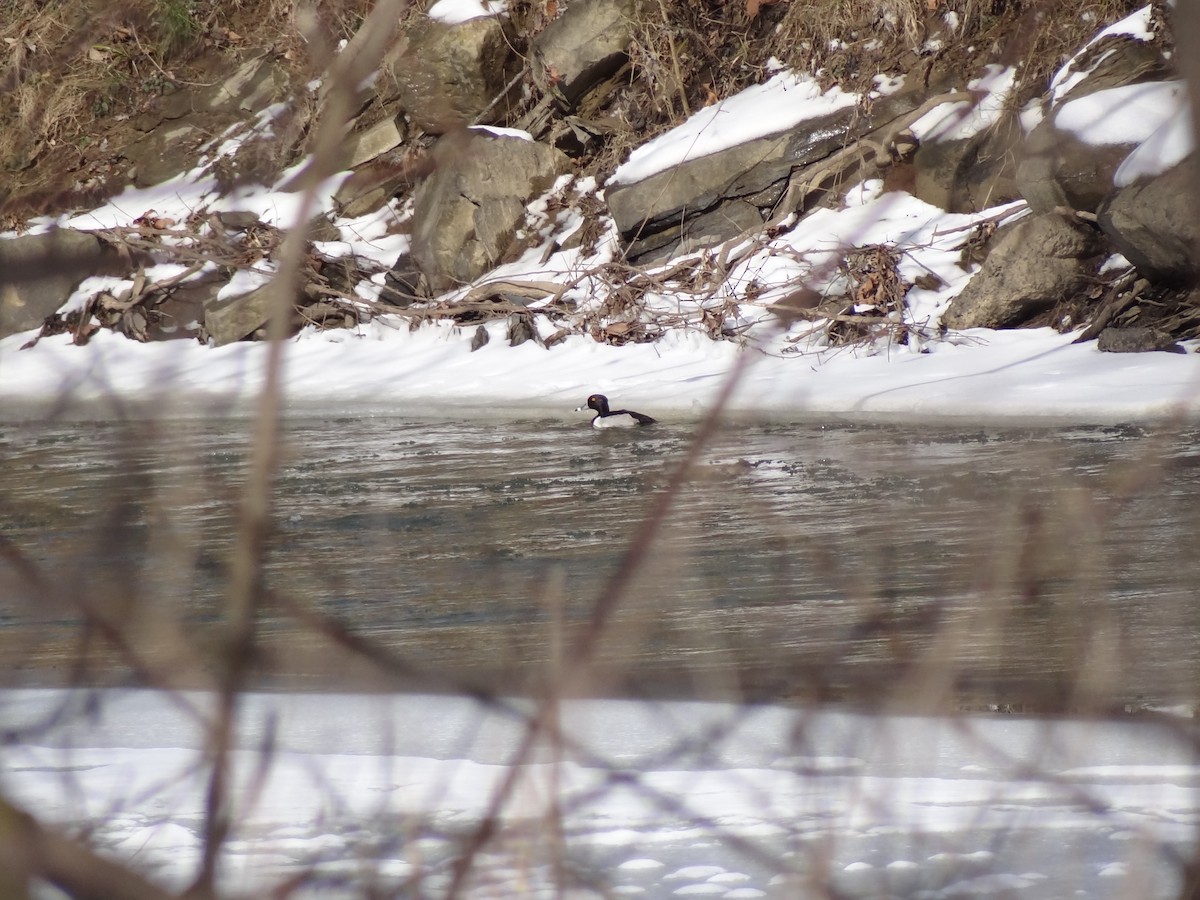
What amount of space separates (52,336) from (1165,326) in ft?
41.5

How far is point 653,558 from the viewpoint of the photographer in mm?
1827

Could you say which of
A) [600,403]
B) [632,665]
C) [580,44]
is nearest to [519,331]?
[600,403]

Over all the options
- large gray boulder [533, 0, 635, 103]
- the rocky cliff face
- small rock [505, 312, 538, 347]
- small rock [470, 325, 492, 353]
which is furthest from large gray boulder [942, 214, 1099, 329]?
large gray boulder [533, 0, 635, 103]

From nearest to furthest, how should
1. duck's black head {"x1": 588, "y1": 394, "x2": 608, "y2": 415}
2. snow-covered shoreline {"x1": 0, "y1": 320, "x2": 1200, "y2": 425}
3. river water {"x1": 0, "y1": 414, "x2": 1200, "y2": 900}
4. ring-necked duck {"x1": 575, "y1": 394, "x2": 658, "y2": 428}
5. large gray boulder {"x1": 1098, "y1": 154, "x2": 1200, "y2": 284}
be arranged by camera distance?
1. river water {"x1": 0, "y1": 414, "x2": 1200, "y2": 900}
2. snow-covered shoreline {"x1": 0, "y1": 320, "x2": 1200, "y2": 425}
3. ring-necked duck {"x1": 575, "y1": 394, "x2": 658, "y2": 428}
4. duck's black head {"x1": 588, "y1": 394, "x2": 608, "y2": 415}
5. large gray boulder {"x1": 1098, "y1": 154, "x2": 1200, "y2": 284}

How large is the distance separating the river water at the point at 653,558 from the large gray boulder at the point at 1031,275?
3.18 metres

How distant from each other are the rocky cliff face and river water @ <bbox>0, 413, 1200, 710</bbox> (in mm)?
2089

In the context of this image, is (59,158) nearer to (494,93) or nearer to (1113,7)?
(1113,7)

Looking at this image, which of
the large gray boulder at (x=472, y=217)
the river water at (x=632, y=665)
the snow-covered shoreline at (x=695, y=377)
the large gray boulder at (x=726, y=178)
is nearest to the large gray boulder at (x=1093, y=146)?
the snow-covered shoreline at (x=695, y=377)

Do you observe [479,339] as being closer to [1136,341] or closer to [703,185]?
[703,185]

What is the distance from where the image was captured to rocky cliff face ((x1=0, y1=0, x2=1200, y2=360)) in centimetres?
1095

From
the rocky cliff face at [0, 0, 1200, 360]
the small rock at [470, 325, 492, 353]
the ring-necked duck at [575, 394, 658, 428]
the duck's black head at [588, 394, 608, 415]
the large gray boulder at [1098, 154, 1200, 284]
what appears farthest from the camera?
the small rock at [470, 325, 492, 353]

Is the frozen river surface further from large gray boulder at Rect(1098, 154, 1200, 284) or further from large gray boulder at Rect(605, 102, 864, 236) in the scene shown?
large gray boulder at Rect(605, 102, 864, 236)

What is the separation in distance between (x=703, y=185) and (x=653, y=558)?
13011 millimetres

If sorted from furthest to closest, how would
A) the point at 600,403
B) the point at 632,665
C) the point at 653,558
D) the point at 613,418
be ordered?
the point at 600,403, the point at 613,418, the point at 632,665, the point at 653,558
